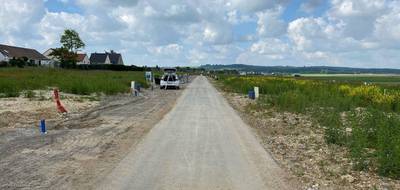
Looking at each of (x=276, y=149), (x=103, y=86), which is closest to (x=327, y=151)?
(x=276, y=149)

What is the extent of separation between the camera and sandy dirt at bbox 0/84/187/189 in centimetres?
871

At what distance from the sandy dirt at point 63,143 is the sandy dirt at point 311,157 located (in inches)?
138

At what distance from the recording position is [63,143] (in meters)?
12.9

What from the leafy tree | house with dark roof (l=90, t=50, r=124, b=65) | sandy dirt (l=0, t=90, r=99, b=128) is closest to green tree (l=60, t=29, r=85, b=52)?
the leafy tree

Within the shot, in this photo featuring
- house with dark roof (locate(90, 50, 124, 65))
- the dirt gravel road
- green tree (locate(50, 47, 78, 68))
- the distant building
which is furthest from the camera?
house with dark roof (locate(90, 50, 124, 65))

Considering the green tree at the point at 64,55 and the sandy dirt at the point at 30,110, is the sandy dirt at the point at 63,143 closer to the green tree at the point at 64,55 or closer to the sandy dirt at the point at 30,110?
the sandy dirt at the point at 30,110

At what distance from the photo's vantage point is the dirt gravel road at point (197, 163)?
8266 millimetres

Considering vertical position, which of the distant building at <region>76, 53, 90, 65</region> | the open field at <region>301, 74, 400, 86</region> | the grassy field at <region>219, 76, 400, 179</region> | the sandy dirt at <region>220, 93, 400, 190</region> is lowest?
the open field at <region>301, 74, 400, 86</region>

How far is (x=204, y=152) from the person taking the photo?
11.4 metres

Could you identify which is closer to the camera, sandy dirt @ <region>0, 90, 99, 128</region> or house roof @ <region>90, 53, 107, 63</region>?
sandy dirt @ <region>0, 90, 99, 128</region>

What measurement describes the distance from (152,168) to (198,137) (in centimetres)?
468

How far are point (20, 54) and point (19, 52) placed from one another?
2273mm

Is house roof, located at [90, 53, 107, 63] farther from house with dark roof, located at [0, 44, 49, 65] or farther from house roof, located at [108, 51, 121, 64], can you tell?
house with dark roof, located at [0, 44, 49, 65]

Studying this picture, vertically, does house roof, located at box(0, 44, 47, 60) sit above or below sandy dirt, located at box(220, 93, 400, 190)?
above
